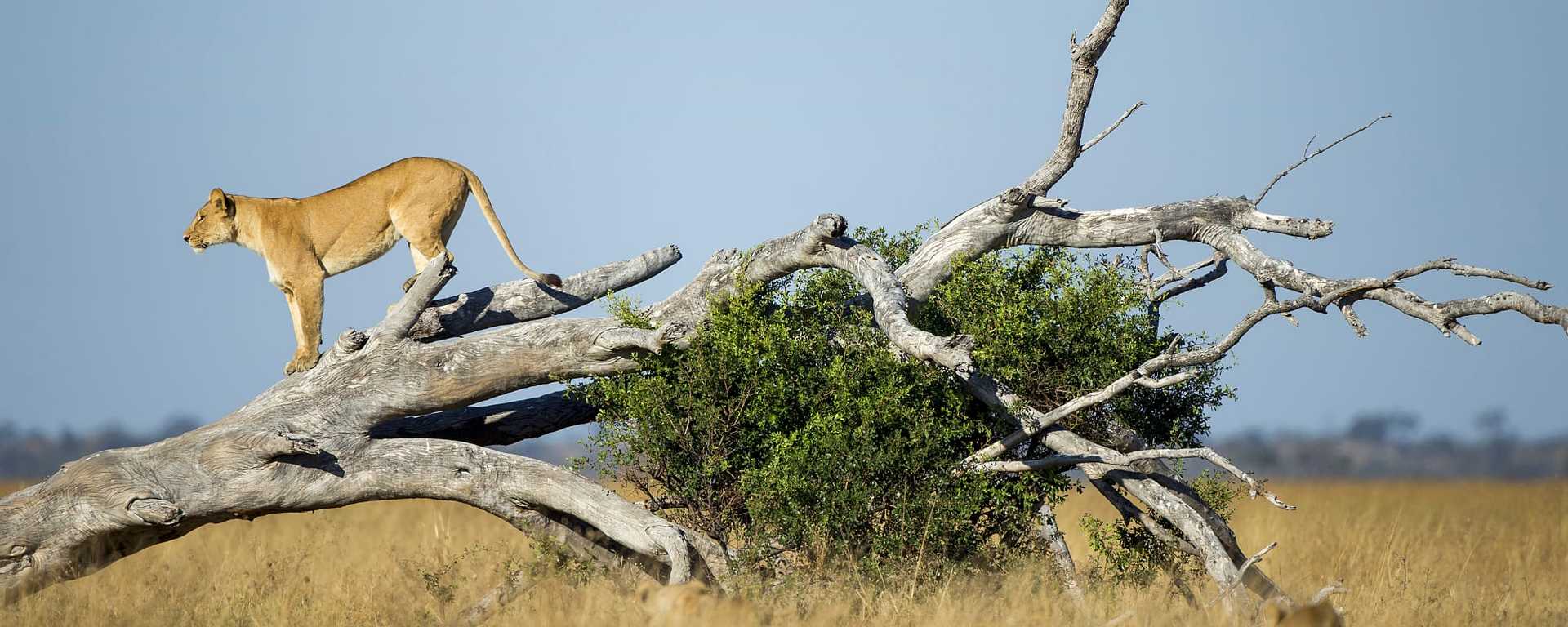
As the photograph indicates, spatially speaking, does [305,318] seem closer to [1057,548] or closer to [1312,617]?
[1057,548]

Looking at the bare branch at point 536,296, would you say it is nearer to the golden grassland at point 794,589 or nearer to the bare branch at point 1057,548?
the golden grassland at point 794,589

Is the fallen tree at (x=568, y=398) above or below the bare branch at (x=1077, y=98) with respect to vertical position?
below

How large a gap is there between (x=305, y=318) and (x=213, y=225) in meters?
1.31

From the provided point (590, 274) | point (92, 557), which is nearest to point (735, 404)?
point (590, 274)

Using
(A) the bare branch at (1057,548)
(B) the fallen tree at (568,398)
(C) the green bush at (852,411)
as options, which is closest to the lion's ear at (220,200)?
(B) the fallen tree at (568,398)

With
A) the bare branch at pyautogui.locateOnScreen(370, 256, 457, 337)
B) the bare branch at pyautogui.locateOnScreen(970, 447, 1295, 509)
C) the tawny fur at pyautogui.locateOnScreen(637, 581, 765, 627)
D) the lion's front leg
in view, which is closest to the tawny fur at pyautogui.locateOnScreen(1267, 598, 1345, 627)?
the bare branch at pyautogui.locateOnScreen(970, 447, 1295, 509)

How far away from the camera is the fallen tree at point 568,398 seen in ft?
27.6

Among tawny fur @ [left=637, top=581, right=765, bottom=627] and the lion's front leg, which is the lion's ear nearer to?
the lion's front leg

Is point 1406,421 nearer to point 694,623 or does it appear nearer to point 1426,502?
point 1426,502

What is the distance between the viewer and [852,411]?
8.27 meters

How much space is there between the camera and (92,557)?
358 inches

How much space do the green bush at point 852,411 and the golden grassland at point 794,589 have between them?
0.45 meters

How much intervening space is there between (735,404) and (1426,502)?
68.9ft

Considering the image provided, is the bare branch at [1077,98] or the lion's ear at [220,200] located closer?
the bare branch at [1077,98]
